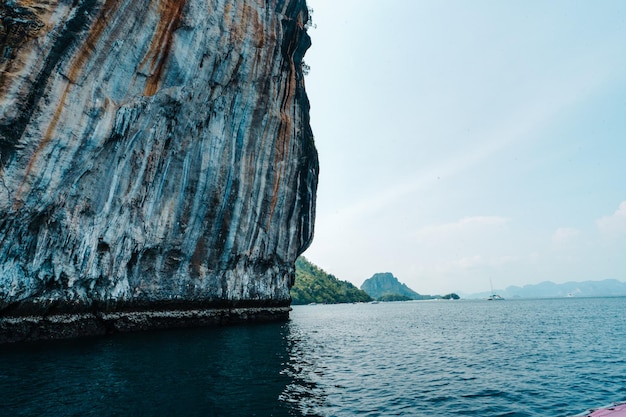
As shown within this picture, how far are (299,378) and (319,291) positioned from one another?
486ft

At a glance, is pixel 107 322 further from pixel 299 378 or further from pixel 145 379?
pixel 299 378

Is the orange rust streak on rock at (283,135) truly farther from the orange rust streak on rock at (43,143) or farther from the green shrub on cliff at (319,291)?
the green shrub on cliff at (319,291)

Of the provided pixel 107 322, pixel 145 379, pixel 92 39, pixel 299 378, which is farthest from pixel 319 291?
pixel 145 379

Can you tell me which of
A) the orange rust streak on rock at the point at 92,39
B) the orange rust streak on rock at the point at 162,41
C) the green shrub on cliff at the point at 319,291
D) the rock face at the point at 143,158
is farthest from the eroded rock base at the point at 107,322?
the green shrub on cliff at the point at 319,291

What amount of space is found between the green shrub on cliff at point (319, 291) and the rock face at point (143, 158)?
112 metres

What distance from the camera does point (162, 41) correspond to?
2570 cm

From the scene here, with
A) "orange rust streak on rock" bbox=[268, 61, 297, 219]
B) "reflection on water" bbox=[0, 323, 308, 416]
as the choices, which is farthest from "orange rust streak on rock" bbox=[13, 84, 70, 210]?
"orange rust streak on rock" bbox=[268, 61, 297, 219]

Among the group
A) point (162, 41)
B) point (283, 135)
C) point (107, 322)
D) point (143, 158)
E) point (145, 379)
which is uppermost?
point (162, 41)

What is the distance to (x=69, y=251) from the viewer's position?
76.9 ft

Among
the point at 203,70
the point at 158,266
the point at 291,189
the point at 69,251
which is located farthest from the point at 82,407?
the point at 291,189

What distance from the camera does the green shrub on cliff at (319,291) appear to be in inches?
6004

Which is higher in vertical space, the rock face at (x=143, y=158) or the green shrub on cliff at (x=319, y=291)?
the rock face at (x=143, y=158)

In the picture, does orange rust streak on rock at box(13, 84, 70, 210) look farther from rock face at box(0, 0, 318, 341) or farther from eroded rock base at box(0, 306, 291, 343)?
eroded rock base at box(0, 306, 291, 343)

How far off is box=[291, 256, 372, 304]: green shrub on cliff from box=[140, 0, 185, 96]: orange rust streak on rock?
129 metres
